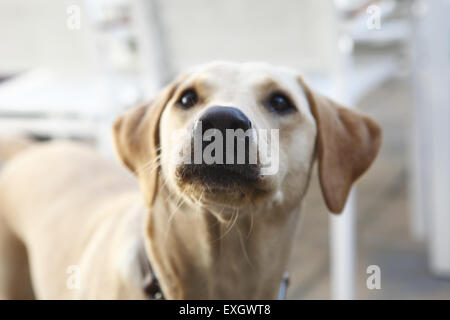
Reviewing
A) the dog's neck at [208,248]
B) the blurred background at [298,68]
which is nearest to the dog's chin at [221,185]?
the dog's neck at [208,248]

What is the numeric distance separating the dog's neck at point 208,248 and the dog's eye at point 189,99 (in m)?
0.18

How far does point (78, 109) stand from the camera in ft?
7.80

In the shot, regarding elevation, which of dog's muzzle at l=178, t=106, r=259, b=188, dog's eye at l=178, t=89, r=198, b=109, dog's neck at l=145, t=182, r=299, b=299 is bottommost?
dog's neck at l=145, t=182, r=299, b=299

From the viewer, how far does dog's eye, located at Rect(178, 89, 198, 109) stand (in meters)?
1.16

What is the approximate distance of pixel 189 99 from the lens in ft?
3.82

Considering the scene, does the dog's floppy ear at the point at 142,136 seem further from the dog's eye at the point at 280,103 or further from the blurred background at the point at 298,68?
the blurred background at the point at 298,68

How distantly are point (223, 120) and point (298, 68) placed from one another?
1101 millimetres

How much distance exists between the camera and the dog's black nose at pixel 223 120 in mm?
925

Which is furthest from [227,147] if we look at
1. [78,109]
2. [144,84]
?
[78,109]

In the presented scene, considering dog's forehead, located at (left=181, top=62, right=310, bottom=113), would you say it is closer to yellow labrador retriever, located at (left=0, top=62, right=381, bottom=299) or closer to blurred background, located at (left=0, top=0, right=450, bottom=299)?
yellow labrador retriever, located at (left=0, top=62, right=381, bottom=299)

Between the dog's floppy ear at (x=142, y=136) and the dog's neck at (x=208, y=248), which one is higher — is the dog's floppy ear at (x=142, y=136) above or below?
above

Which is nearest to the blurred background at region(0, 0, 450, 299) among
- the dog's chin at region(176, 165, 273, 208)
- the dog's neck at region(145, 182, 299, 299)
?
the dog's neck at region(145, 182, 299, 299)

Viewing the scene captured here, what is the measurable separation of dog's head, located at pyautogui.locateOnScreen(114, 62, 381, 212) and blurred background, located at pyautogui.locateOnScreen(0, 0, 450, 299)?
0.69 meters
